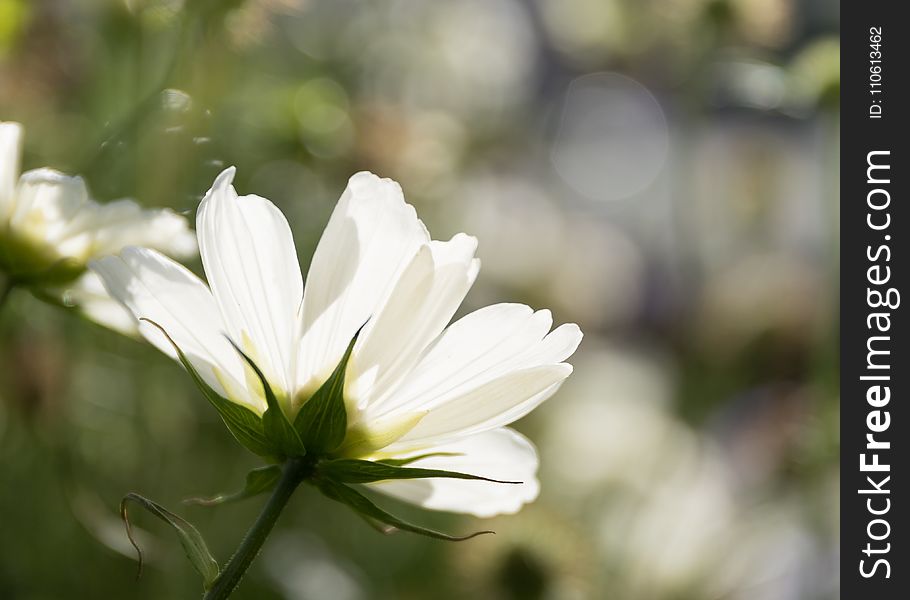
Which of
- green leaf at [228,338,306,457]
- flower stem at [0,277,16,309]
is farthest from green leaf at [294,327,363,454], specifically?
flower stem at [0,277,16,309]

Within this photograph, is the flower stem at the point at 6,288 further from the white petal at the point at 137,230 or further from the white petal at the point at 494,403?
the white petal at the point at 494,403

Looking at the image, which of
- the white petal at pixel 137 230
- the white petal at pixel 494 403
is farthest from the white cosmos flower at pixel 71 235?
the white petal at pixel 494 403

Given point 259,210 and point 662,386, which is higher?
point 662,386

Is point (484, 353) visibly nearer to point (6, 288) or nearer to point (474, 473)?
point (474, 473)

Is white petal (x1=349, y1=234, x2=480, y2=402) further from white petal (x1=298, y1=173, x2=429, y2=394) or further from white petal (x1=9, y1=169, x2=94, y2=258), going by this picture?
white petal (x1=9, y1=169, x2=94, y2=258)

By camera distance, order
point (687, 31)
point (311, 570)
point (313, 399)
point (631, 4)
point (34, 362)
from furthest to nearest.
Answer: point (631, 4), point (687, 31), point (311, 570), point (34, 362), point (313, 399)
